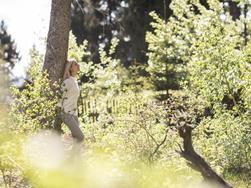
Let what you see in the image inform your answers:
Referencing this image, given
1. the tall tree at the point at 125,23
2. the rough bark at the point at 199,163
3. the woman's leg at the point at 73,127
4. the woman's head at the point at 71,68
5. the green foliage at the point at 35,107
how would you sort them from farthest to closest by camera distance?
the tall tree at the point at 125,23 < the woman's head at the point at 71,68 < the woman's leg at the point at 73,127 < the green foliage at the point at 35,107 < the rough bark at the point at 199,163

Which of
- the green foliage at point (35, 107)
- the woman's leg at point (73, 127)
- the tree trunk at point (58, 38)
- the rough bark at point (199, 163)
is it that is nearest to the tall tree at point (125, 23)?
the tree trunk at point (58, 38)

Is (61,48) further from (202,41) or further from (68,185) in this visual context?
(68,185)

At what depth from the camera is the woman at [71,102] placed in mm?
7887

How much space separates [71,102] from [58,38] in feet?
4.02

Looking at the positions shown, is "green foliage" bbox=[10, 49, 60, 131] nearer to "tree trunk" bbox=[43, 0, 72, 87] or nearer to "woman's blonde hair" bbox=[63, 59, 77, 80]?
"woman's blonde hair" bbox=[63, 59, 77, 80]

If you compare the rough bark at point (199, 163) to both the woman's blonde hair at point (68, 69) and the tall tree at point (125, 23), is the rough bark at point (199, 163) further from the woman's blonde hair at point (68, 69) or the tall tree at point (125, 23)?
the tall tree at point (125, 23)

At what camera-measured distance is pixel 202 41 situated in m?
10.0

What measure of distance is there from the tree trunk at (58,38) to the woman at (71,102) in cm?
17

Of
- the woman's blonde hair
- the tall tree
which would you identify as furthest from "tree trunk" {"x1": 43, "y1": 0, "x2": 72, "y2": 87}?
the tall tree

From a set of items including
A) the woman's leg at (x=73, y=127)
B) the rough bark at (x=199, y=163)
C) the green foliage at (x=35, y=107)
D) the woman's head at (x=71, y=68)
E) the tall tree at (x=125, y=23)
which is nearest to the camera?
the rough bark at (x=199, y=163)

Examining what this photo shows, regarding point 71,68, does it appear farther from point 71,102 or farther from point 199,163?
point 199,163

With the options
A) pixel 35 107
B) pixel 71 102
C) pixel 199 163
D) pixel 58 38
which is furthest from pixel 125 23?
pixel 199 163

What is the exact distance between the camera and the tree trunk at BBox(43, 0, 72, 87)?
27.8 ft

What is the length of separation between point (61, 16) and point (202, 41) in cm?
310
